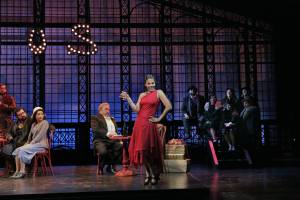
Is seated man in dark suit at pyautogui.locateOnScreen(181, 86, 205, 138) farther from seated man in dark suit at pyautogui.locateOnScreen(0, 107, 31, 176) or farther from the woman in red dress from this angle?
the woman in red dress

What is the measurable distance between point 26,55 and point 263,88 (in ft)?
22.4

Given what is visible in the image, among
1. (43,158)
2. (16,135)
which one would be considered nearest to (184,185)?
(43,158)

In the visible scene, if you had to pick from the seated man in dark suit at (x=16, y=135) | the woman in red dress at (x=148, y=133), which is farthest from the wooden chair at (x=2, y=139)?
the woman in red dress at (x=148, y=133)

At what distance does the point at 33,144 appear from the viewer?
7.72m

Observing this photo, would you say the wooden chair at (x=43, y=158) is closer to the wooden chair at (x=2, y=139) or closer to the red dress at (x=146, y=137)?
the wooden chair at (x=2, y=139)

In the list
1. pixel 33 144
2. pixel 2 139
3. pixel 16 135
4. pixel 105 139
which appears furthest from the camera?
pixel 105 139

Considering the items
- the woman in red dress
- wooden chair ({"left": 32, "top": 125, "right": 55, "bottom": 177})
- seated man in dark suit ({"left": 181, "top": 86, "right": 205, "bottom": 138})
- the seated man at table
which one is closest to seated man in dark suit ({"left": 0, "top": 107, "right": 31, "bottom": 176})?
wooden chair ({"left": 32, "top": 125, "right": 55, "bottom": 177})

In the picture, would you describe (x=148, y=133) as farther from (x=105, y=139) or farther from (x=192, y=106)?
(x=192, y=106)

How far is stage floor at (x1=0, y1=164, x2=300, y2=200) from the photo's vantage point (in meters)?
5.88

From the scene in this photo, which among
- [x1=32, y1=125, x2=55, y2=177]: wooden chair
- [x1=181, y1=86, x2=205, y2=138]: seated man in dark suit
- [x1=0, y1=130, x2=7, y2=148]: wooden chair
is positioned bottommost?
[x1=32, y1=125, x2=55, y2=177]: wooden chair

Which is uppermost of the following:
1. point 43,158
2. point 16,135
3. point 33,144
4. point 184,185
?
point 16,135

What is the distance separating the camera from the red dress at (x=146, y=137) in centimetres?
617

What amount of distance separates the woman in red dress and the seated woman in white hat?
211 cm

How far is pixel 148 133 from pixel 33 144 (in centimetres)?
243
